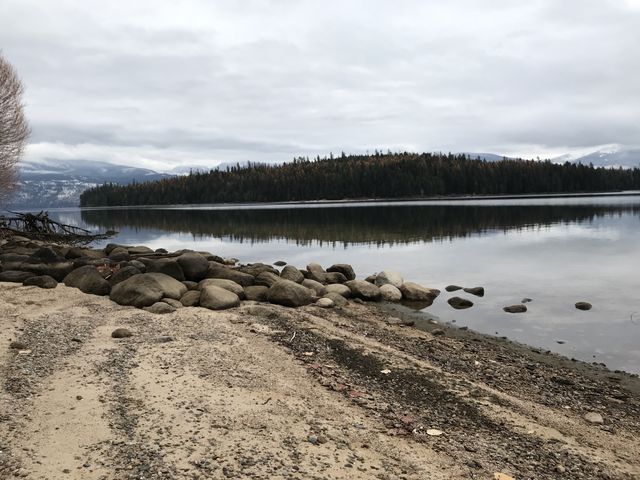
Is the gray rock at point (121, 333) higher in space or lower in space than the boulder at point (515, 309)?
higher

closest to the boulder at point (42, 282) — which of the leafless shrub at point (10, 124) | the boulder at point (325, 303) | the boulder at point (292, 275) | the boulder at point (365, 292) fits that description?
the boulder at point (292, 275)

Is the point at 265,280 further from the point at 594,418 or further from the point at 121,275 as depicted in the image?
the point at 594,418

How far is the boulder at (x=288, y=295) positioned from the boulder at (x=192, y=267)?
11.6 ft

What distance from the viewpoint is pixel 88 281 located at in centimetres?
1620

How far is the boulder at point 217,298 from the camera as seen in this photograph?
14.8 metres

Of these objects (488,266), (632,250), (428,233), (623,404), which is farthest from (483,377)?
(428,233)

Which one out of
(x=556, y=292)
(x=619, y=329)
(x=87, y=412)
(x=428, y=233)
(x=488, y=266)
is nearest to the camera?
(x=87, y=412)

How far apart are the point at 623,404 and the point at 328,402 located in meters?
5.64

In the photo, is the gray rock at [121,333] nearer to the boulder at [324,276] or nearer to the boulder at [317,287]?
the boulder at [317,287]

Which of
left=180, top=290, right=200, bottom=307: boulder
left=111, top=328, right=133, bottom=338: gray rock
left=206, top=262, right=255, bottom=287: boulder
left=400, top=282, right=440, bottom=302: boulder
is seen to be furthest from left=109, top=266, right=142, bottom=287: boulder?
left=400, top=282, right=440, bottom=302: boulder

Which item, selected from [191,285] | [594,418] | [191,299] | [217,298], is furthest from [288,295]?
[594,418]

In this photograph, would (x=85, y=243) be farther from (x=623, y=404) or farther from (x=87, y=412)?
(x=623, y=404)

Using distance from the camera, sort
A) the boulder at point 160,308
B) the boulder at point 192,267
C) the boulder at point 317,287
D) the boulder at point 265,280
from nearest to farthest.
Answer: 1. the boulder at point 160,308
2. the boulder at point 265,280
3. the boulder at point 192,267
4. the boulder at point 317,287

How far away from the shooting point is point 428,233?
159 ft
